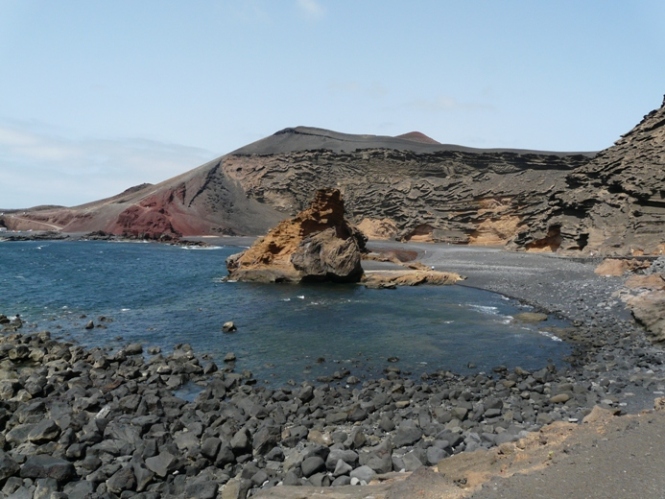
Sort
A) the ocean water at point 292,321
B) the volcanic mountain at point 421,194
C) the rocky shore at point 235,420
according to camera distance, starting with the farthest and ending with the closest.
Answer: the volcanic mountain at point 421,194 → the ocean water at point 292,321 → the rocky shore at point 235,420

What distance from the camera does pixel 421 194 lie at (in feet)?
194

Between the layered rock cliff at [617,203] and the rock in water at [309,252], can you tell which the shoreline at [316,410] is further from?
the layered rock cliff at [617,203]

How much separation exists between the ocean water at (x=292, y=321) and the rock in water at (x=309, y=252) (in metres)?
1.05

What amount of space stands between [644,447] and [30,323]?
20.1 metres

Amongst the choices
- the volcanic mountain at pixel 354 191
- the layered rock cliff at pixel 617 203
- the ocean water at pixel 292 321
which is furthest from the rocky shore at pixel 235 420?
the volcanic mountain at pixel 354 191

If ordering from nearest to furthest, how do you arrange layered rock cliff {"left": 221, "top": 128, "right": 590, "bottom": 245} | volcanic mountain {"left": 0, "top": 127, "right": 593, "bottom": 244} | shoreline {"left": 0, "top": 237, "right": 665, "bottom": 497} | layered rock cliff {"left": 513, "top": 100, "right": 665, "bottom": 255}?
shoreline {"left": 0, "top": 237, "right": 665, "bottom": 497} < layered rock cliff {"left": 513, "top": 100, "right": 665, "bottom": 255} < layered rock cliff {"left": 221, "top": 128, "right": 590, "bottom": 245} < volcanic mountain {"left": 0, "top": 127, "right": 593, "bottom": 244}

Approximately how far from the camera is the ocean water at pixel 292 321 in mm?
14305

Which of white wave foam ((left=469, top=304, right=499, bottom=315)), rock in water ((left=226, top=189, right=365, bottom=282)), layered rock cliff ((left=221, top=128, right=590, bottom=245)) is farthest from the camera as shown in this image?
layered rock cliff ((left=221, top=128, right=590, bottom=245))

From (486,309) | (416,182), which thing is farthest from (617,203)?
(416,182)

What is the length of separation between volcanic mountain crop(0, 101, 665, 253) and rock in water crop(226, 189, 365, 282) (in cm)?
1777

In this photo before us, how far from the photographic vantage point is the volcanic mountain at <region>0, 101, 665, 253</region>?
3372cm

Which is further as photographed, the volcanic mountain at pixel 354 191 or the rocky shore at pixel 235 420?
the volcanic mountain at pixel 354 191

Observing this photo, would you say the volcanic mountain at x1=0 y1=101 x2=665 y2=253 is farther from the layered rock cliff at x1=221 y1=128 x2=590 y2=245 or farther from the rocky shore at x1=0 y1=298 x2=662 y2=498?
the rocky shore at x1=0 y1=298 x2=662 y2=498

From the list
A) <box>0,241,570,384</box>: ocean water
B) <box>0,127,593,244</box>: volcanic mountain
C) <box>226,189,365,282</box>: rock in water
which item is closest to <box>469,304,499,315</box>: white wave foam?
<box>0,241,570,384</box>: ocean water
